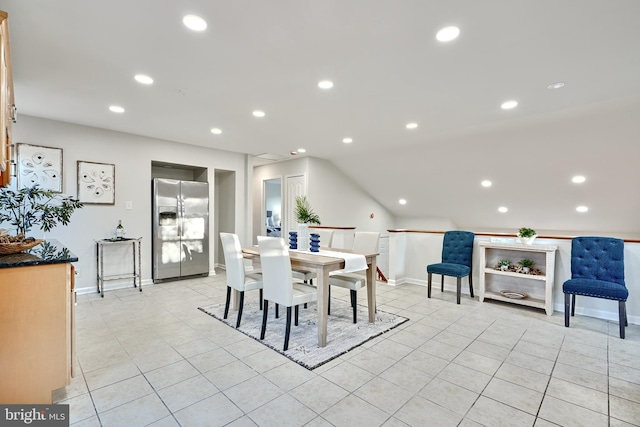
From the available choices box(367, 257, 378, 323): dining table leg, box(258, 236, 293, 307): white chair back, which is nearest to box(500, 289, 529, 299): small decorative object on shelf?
box(367, 257, 378, 323): dining table leg

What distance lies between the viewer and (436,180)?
6.18 m

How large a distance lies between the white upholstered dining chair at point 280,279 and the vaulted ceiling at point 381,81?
61.3 inches

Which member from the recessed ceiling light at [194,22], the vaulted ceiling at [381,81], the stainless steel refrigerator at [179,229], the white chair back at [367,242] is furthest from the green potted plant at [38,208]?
the white chair back at [367,242]

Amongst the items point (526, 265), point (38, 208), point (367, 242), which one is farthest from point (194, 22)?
point (526, 265)

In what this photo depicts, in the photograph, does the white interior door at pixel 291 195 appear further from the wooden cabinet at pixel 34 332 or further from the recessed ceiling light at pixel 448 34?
the wooden cabinet at pixel 34 332

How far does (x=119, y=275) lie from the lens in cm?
473

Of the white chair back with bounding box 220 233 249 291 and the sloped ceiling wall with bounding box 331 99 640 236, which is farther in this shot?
the sloped ceiling wall with bounding box 331 99 640 236

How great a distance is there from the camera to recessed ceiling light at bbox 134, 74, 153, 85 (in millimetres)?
2796

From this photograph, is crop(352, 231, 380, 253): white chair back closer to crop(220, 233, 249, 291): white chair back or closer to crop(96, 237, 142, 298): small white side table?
crop(220, 233, 249, 291): white chair back

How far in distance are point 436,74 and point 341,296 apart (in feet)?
10.2

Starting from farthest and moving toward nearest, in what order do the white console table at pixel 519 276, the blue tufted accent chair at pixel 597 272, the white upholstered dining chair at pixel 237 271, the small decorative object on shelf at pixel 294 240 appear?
the small decorative object on shelf at pixel 294 240 → the white console table at pixel 519 276 → the white upholstered dining chair at pixel 237 271 → the blue tufted accent chair at pixel 597 272

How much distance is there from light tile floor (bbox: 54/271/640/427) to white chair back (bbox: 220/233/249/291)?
47cm

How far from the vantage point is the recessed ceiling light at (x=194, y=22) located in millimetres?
1954

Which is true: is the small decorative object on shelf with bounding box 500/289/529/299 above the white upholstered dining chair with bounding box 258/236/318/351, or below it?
below
